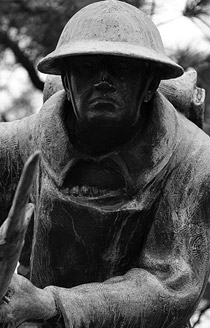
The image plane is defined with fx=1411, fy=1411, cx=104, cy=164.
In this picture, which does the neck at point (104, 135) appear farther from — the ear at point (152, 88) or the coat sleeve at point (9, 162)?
the coat sleeve at point (9, 162)

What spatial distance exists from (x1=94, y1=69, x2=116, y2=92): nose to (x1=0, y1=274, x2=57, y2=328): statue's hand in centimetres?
65

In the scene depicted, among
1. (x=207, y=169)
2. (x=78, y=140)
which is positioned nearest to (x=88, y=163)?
(x=78, y=140)

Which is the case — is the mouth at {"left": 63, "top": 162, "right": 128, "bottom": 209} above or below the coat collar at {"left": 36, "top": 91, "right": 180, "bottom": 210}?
below

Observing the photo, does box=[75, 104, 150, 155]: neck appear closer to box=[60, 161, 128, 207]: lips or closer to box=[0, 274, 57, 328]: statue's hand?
box=[60, 161, 128, 207]: lips

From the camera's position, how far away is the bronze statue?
14.4 feet

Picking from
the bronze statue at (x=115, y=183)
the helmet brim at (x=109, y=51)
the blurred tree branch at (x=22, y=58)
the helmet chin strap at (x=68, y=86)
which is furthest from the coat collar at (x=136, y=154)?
the blurred tree branch at (x=22, y=58)

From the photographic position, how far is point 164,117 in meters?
4.63

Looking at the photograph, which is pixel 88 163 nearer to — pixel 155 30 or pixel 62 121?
pixel 62 121

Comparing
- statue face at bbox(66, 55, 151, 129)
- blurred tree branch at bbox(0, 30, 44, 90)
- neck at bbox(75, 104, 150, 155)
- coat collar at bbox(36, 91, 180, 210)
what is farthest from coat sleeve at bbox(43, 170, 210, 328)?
blurred tree branch at bbox(0, 30, 44, 90)

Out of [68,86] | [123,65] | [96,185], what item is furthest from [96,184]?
[123,65]

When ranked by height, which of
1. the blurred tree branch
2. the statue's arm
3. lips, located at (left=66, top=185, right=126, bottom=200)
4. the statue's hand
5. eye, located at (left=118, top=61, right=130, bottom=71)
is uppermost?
eye, located at (left=118, top=61, right=130, bottom=71)

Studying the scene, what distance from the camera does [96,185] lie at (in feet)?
15.1

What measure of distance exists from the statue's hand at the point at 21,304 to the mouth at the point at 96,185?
0.47 meters

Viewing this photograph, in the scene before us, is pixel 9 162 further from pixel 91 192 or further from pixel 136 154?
pixel 136 154
